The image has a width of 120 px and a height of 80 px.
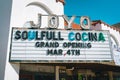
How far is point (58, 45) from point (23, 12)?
2.52m

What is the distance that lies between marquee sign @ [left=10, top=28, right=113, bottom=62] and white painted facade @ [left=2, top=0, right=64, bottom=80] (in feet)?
1.42

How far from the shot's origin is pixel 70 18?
1115cm

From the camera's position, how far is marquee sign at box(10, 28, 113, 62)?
33.3 feet

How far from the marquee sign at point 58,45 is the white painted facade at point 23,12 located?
17.1 inches

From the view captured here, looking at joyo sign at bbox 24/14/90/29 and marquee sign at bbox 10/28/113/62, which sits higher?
joyo sign at bbox 24/14/90/29

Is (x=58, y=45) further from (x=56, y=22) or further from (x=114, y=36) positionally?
(x=114, y=36)

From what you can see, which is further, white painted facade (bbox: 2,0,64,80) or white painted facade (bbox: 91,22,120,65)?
white painted facade (bbox: 91,22,120,65)

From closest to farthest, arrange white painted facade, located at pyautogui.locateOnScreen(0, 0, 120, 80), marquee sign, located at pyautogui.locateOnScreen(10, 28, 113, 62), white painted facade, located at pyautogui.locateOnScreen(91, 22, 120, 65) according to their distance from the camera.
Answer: white painted facade, located at pyautogui.locateOnScreen(0, 0, 120, 80), marquee sign, located at pyautogui.locateOnScreen(10, 28, 113, 62), white painted facade, located at pyautogui.locateOnScreen(91, 22, 120, 65)

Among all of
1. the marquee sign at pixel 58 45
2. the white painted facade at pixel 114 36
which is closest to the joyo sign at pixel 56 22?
the marquee sign at pixel 58 45

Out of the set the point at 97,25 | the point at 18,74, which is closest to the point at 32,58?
the point at 18,74

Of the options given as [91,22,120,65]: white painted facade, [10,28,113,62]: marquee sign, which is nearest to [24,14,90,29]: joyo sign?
[10,28,113,62]: marquee sign

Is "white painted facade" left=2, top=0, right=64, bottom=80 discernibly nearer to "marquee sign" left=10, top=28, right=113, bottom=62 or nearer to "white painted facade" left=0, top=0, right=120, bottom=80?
"white painted facade" left=0, top=0, right=120, bottom=80

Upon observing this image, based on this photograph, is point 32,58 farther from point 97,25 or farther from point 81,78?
point 97,25

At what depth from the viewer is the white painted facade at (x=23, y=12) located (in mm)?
Answer: 9719
